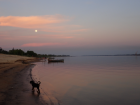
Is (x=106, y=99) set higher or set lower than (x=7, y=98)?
lower

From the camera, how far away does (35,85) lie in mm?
9805

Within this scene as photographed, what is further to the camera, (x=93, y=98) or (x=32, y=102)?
(x=93, y=98)

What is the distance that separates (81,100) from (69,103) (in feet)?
3.84

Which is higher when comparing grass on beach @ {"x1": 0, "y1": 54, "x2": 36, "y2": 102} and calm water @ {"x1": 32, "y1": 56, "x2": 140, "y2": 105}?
grass on beach @ {"x1": 0, "y1": 54, "x2": 36, "y2": 102}

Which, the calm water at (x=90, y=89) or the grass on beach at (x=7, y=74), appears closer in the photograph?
the calm water at (x=90, y=89)

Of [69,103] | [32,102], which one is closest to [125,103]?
[69,103]

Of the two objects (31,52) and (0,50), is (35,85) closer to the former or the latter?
(0,50)

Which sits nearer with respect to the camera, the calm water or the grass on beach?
the calm water

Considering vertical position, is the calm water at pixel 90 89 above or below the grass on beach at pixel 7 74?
below

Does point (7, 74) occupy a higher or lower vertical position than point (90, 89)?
higher

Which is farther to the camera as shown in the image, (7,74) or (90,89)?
(7,74)

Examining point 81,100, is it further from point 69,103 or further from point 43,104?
point 43,104

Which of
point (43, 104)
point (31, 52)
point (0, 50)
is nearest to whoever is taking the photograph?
point (43, 104)

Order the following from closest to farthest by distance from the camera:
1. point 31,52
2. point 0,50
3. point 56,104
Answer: point 56,104
point 0,50
point 31,52
